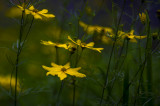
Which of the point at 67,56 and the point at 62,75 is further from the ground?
the point at 67,56

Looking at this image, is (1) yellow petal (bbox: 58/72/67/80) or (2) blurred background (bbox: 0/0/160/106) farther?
(2) blurred background (bbox: 0/0/160/106)


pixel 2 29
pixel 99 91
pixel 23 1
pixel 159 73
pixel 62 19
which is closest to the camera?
pixel 23 1

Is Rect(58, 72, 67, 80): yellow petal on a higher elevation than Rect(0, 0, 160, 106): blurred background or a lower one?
lower

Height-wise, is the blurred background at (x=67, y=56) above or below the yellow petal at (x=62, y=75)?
above

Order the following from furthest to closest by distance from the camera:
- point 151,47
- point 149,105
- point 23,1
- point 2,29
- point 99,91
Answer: point 2,29 < point 99,91 < point 149,105 < point 151,47 < point 23,1

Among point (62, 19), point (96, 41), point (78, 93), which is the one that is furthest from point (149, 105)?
point (62, 19)

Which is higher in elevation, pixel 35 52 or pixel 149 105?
pixel 35 52

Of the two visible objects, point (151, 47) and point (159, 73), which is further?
point (159, 73)

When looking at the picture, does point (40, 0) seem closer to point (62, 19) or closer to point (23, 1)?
point (23, 1)

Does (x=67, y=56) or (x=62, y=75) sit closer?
(x=62, y=75)

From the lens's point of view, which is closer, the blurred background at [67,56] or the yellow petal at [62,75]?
the yellow petal at [62,75]

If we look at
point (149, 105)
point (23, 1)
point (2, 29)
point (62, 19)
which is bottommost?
point (149, 105)
